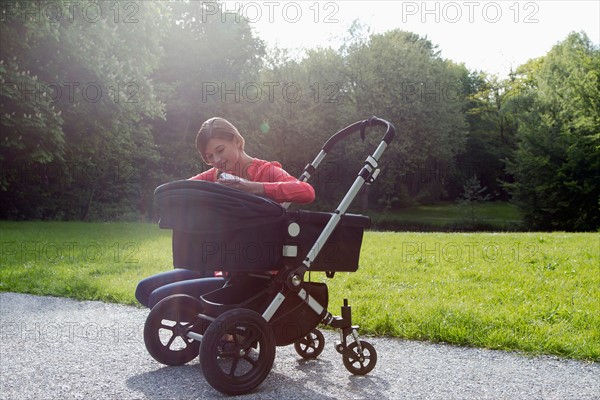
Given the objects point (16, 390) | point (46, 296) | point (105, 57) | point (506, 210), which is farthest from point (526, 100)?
point (16, 390)

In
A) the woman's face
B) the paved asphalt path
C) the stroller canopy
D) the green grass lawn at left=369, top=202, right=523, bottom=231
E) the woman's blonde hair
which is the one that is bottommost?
the paved asphalt path

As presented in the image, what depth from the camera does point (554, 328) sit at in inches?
191

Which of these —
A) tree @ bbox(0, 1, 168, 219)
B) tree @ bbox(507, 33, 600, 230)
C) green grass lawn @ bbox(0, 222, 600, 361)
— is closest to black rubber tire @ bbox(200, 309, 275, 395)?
green grass lawn @ bbox(0, 222, 600, 361)

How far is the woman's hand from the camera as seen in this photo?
365cm

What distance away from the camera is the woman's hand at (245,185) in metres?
3.65

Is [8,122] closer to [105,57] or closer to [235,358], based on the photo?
[105,57]

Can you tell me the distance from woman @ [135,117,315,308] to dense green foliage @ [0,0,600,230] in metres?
13.1

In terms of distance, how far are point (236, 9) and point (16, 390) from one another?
32.8m

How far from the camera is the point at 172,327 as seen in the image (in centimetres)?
410

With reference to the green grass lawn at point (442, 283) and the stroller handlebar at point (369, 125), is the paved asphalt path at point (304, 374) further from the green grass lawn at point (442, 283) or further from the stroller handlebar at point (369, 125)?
the stroller handlebar at point (369, 125)

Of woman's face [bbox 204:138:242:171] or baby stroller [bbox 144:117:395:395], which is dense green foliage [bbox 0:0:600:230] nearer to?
woman's face [bbox 204:138:242:171]

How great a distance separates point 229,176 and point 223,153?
0.96 ft

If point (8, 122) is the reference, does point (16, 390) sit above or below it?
below

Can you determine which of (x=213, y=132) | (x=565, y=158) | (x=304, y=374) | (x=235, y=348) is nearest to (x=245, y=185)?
(x=213, y=132)
